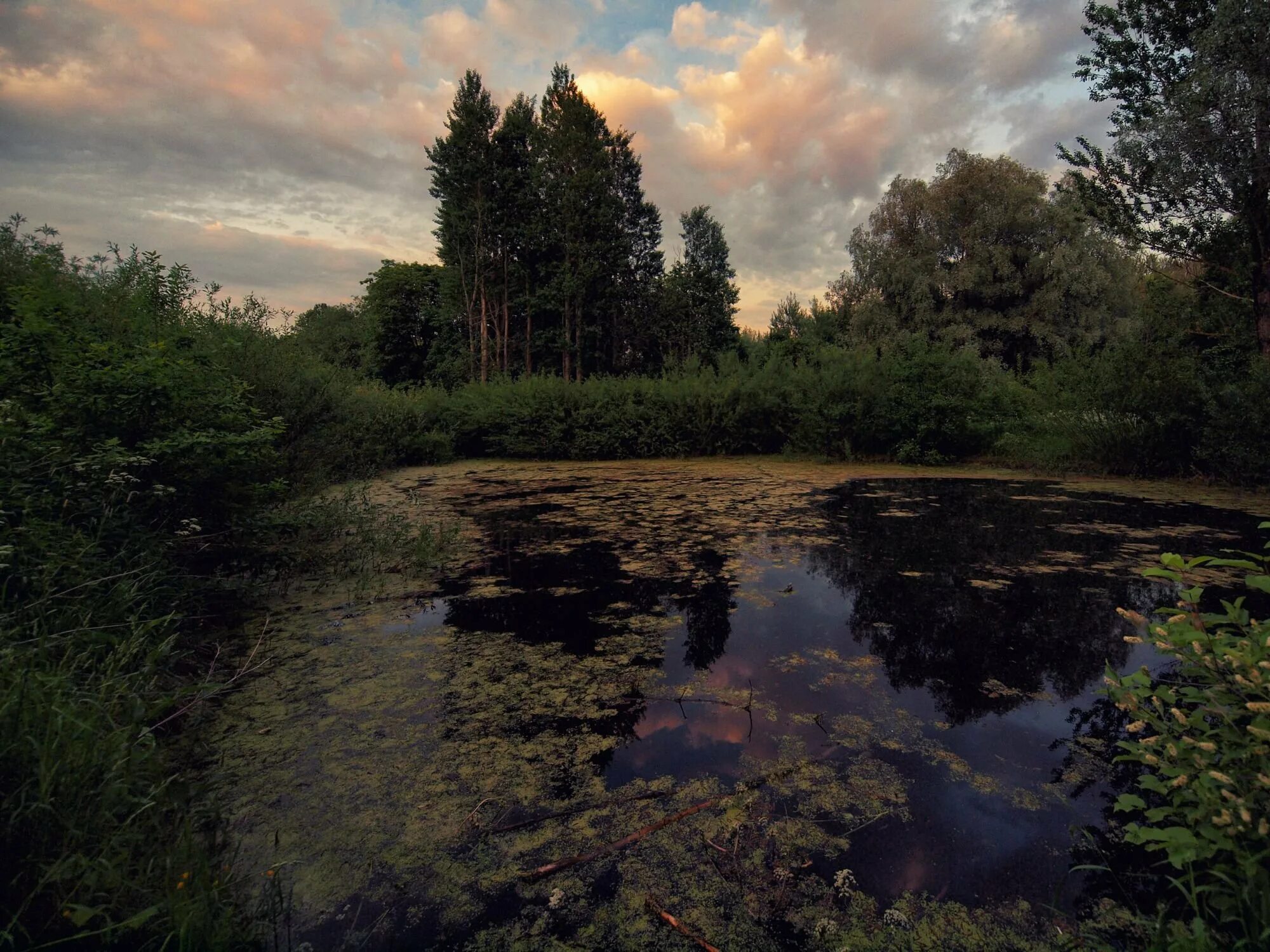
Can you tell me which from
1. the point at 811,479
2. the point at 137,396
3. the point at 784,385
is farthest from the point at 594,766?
the point at 784,385

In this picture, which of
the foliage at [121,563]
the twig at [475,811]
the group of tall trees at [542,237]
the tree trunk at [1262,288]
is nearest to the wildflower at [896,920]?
the twig at [475,811]

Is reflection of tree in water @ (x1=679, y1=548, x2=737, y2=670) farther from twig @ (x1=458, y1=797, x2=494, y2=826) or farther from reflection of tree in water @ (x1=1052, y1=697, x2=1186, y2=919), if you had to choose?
reflection of tree in water @ (x1=1052, y1=697, x2=1186, y2=919)

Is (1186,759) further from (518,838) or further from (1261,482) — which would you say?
(1261,482)

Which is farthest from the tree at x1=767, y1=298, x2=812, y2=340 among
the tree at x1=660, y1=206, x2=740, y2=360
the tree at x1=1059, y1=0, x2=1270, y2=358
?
the tree at x1=1059, y1=0, x2=1270, y2=358

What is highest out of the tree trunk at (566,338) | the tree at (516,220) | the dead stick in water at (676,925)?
the tree at (516,220)

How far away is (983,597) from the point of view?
4.04 metres

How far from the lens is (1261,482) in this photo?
7391mm

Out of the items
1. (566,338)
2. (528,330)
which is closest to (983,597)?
(566,338)

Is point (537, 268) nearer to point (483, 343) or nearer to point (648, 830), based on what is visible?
point (483, 343)

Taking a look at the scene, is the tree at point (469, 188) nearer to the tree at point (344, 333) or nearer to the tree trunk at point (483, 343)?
the tree trunk at point (483, 343)

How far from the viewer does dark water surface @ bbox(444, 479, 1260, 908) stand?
1860 millimetres

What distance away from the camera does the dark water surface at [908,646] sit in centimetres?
186

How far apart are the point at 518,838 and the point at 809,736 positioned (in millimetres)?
1180

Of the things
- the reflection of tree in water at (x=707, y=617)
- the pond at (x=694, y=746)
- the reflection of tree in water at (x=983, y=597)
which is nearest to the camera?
the pond at (x=694, y=746)
